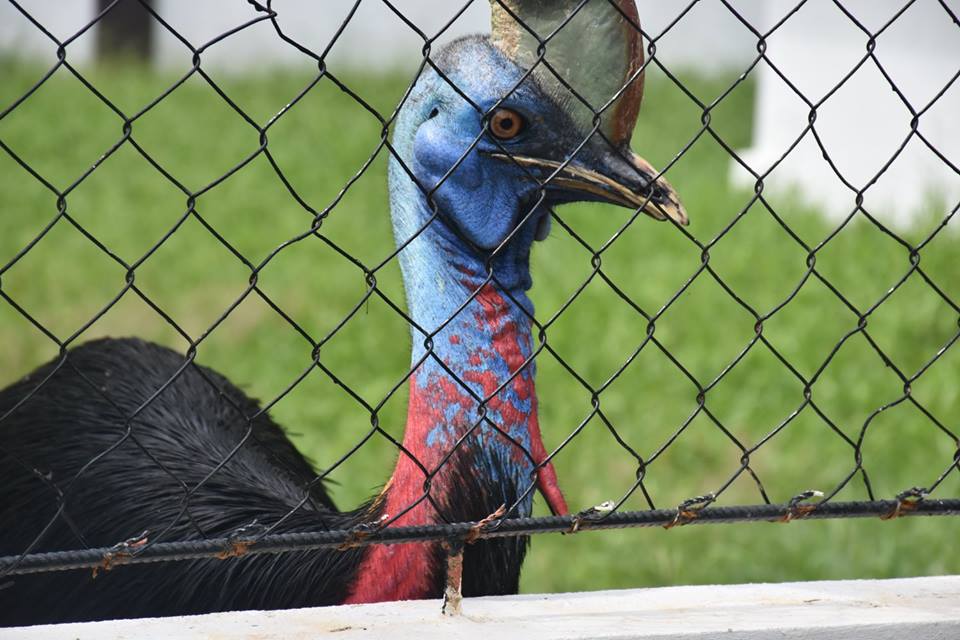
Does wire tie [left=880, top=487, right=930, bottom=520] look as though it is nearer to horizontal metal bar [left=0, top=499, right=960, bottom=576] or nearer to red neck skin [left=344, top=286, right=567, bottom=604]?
horizontal metal bar [left=0, top=499, right=960, bottom=576]

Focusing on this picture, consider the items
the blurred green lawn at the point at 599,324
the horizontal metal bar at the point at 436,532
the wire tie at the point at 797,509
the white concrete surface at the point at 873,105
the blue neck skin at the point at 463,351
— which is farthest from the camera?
the white concrete surface at the point at 873,105

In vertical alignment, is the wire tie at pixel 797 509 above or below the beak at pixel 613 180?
below

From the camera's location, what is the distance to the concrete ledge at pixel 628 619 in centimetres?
192

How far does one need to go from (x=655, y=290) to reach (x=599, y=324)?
344 mm

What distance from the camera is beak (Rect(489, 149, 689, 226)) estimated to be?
224cm

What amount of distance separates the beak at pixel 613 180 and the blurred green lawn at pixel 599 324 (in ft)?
4.78

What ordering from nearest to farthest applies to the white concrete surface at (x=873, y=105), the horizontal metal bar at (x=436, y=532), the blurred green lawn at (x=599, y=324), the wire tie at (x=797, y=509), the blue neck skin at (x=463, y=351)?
the horizontal metal bar at (x=436, y=532), the wire tie at (x=797, y=509), the blue neck skin at (x=463, y=351), the blurred green lawn at (x=599, y=324), the white concrete surface at (x=873, y=105)

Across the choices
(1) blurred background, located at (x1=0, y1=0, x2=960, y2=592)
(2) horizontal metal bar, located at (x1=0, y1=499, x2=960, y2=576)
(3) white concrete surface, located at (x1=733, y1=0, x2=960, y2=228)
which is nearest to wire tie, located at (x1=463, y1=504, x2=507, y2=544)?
(2) horizontal metal bar, located at (x1=0, y1=499, x2=960, y2=576)

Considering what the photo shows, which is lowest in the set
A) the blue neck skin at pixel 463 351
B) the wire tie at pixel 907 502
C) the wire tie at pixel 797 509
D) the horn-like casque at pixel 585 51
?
the wire tie at pixel 797 509

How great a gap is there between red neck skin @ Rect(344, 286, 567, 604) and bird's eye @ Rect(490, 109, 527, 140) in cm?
28

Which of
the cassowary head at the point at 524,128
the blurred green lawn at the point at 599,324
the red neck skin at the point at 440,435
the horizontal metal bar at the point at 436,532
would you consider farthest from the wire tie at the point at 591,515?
the blurred green lawn at the point at 599,324

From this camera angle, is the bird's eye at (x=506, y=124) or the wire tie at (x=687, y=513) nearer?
the wire tie at (x=687, y=513)

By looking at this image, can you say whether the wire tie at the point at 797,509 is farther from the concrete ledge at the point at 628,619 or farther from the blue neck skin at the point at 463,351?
the blue neck skin at the point at 463,351

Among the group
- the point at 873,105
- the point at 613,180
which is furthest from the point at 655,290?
the point at 613,180
